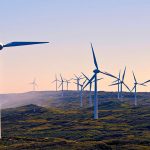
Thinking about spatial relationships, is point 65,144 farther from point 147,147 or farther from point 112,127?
point 112,127

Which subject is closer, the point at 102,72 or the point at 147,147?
the point at 147,147

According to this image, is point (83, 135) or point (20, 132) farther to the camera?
point (20, 132)

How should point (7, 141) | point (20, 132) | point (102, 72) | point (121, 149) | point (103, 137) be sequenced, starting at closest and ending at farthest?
point (121, 149) < point (7, 141) < point (103, 137) < point (20, 132) < point (102, 72)

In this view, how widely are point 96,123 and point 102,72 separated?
23.1 meters

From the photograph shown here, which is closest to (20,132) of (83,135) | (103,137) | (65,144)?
(83,135)

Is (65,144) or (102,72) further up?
(102,72)

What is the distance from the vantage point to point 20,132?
170 meters

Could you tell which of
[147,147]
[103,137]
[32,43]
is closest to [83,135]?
[103,137]

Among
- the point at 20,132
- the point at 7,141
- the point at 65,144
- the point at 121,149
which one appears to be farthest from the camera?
the point at 20,132

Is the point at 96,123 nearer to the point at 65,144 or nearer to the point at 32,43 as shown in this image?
the point at 65,144

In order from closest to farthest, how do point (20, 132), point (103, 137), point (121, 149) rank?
point (121, 149)
point (103, 137)
point (20, 132)

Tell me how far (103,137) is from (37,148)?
34243 mm

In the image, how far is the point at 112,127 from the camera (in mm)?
173500

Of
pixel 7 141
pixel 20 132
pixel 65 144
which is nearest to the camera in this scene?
pixel 65 144
